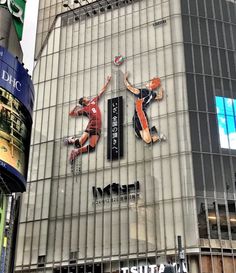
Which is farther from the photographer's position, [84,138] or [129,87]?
[84,138]

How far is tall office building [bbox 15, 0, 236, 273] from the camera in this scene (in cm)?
4550

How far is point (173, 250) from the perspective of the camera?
4431 cm

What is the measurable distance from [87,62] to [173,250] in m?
25.0

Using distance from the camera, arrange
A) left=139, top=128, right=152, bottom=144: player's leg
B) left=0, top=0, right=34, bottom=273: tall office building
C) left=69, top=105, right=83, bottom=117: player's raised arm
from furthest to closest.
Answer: left=69, top=105, right=83, bottom=117: player's raised arm → left=139, top=128, right=152, bottom=144: player's leg → left=0, top=0, right=34, bottom=273: tall office building

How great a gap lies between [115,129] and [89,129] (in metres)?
3.25

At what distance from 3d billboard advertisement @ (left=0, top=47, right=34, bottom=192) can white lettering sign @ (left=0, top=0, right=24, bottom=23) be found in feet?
34.7

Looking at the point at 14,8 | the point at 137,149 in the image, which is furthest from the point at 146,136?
the point at 14,8

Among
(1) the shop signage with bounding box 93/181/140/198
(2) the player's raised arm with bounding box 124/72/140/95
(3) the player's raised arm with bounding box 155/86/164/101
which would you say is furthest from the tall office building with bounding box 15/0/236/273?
(3) the player's raised arm with bounding box 155/86/164/101

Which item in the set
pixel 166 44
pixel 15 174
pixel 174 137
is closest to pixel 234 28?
pixel 166 44

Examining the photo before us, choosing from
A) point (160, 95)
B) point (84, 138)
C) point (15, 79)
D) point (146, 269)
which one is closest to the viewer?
point (146, 269)

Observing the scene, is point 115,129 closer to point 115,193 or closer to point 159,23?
point 115,193

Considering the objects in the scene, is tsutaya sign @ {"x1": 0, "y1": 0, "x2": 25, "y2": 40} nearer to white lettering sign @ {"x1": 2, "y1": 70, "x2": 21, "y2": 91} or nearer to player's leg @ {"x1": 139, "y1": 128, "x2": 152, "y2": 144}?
white lettering sign @ {"x1": 2, "y1": 70, "x2": 21, "y2": 91}

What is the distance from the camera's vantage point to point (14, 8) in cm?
5628

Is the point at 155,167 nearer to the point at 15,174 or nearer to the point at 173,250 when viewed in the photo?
the point at 173,250
